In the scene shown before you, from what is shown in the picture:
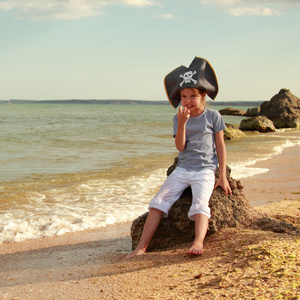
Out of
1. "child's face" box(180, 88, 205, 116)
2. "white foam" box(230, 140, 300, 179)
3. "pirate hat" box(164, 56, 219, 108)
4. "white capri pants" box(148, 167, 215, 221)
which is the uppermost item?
"pirate hat" box(164, 56, 219, 108)

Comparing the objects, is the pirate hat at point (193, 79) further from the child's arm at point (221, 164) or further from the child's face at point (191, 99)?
the child's arm at point (221, 164)

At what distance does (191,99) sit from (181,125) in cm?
33

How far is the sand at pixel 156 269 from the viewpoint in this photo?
2.74 meters

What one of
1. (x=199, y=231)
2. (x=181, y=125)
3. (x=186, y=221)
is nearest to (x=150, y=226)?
(x=186, y=221)

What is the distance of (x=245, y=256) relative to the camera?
3170 mm

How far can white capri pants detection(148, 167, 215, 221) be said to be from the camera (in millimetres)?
3867

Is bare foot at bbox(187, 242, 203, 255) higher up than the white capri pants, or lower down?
lower down

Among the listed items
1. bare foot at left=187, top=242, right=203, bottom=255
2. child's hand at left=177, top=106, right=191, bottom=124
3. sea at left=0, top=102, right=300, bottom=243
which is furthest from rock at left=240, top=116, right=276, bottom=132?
bare foot at left=187, top=242, right=203, bottom=255

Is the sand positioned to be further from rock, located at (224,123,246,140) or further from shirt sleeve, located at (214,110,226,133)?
rock, located at (224,123,246,140)

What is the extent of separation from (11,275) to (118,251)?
1111 mm

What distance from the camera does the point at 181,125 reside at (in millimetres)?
3984

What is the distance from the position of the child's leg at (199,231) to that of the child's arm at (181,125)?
743 millimetres

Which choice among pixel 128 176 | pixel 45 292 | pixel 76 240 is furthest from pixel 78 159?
pixel 45 292

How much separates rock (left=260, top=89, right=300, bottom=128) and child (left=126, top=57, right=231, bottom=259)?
26.3 metres
